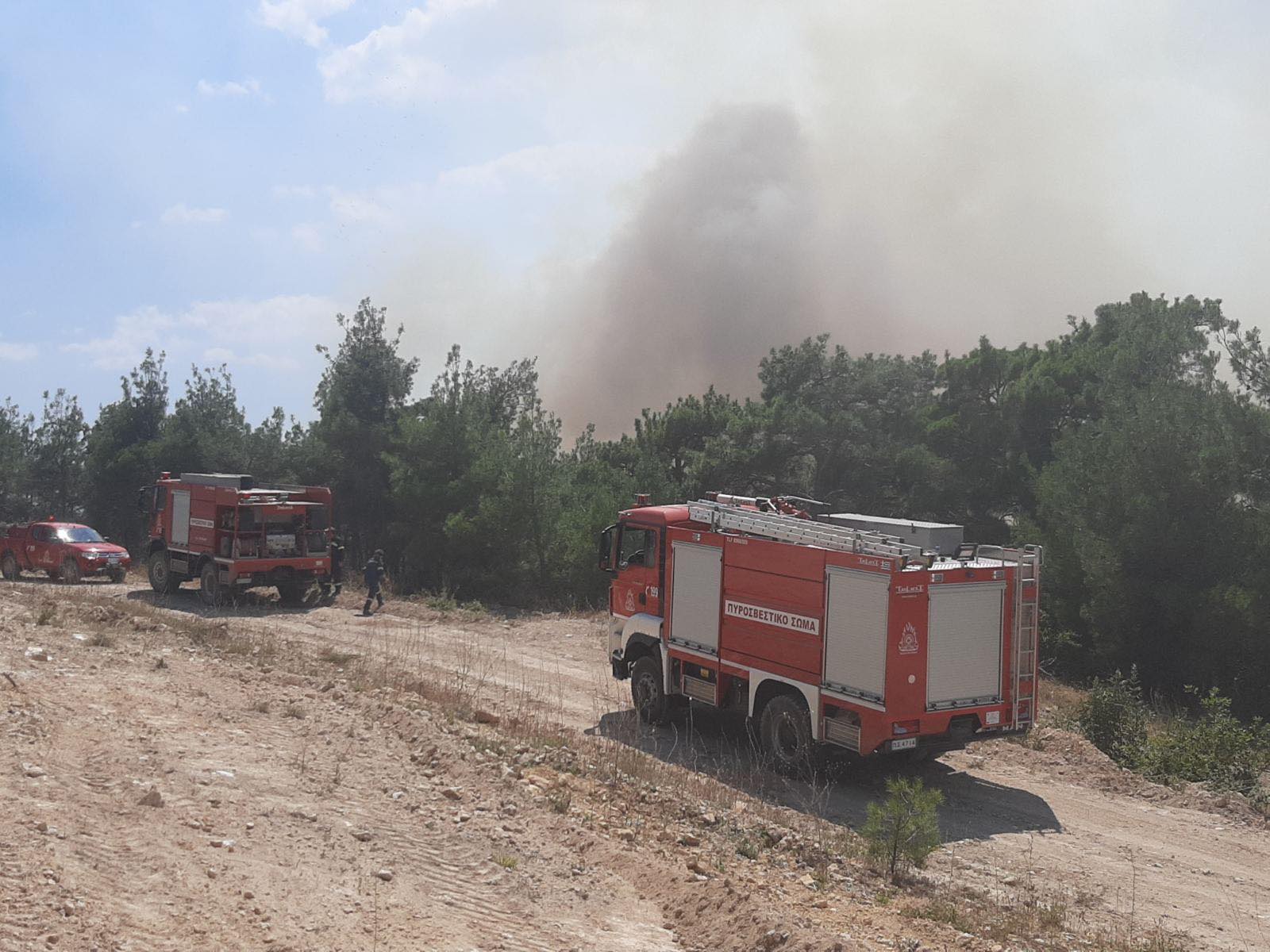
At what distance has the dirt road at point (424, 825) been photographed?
6.54 m

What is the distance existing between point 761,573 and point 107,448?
131 ft

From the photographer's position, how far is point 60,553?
27734 mm

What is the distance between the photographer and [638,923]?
704cm

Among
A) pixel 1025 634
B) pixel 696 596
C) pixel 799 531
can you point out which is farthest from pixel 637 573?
pixel 1025 634

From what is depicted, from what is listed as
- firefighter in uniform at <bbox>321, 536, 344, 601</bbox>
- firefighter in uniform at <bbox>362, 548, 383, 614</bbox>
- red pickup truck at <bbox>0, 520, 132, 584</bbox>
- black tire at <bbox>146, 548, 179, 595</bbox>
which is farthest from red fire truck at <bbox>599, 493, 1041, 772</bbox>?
red pickup truck at <bbox>0, 520, 132, 584</bbox>

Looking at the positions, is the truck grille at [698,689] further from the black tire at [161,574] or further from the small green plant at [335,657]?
the black tire at [161,574]

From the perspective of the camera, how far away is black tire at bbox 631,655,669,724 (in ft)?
44.8

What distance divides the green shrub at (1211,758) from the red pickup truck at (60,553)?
2527 centimetres

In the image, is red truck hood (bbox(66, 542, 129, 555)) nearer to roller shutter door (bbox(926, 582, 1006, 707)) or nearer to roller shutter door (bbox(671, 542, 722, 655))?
roller shutter door (bbox(671, 542, 722, 655))

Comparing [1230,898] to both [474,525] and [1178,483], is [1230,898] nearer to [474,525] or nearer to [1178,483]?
[1178,483]

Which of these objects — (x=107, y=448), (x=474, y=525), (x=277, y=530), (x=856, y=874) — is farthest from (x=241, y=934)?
(x=107, y=448)

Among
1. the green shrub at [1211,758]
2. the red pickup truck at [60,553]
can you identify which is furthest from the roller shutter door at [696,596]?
the red pickup truck at [60,553]

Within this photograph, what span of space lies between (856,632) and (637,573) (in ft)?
14.1

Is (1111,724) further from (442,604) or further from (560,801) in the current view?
(442,604)
